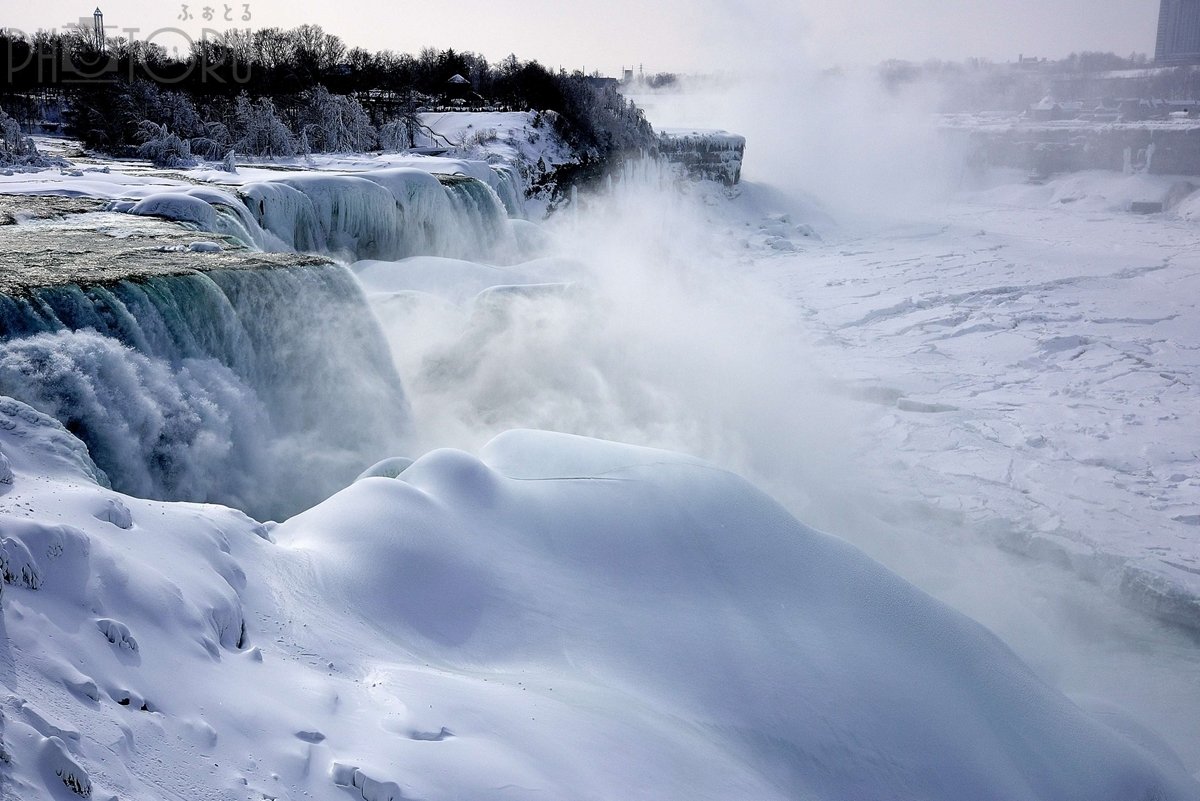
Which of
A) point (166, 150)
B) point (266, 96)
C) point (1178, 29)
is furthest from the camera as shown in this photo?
point (1178, 29)

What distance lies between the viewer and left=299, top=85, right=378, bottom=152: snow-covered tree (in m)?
19.9

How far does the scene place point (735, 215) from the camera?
31422 mm

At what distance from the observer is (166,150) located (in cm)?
1554

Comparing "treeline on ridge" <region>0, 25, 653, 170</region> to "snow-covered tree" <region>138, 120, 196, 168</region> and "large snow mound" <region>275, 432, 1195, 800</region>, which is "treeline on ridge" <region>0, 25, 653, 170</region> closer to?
"snow-covered tree" <region>138, 120, 196, 168</region>

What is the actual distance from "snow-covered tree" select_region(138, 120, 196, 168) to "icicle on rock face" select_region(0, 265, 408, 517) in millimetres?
9249

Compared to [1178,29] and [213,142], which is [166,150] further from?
[1178,29]

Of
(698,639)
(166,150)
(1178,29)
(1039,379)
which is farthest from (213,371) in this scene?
(1178,29)

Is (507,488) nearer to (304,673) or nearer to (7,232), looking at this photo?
(304,673)

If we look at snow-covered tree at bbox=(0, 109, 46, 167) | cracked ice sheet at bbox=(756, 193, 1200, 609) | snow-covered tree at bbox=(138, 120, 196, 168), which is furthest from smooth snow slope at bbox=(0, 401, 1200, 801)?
snow-covered tree at bbox=(138, 120, 196, 168)

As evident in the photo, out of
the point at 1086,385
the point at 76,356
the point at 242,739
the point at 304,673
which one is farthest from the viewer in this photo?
the point at 1086,385

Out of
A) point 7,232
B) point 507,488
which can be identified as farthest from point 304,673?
point 7,232

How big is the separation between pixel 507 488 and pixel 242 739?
2.38m

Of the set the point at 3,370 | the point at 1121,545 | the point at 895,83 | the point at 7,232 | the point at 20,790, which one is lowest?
the point at 1121,545

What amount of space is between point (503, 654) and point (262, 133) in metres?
16.9
